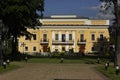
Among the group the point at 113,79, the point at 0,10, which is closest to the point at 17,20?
the point at 0,10

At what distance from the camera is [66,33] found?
440ft

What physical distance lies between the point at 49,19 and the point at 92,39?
1451 centimetres

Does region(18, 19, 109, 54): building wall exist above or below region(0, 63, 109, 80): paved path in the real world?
above

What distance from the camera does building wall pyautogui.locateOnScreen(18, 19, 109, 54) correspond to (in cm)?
13302

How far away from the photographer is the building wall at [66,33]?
13302 cm

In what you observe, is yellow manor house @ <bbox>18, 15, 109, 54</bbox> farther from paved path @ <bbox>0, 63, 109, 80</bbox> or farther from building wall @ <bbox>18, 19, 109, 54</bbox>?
paved path @ <bbox>0, 63, 109, 80</bbox>

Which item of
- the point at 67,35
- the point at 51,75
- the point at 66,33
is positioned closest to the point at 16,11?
the point at 51,75

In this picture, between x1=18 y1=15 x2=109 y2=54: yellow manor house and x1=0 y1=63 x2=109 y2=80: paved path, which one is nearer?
x1=0 y1=63 x2=109 y2=80: paved path

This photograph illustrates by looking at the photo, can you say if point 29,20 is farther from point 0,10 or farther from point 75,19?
point 75,19

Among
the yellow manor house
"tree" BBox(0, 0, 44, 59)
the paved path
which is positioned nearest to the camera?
the paved path

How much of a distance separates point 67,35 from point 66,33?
0.77 metres

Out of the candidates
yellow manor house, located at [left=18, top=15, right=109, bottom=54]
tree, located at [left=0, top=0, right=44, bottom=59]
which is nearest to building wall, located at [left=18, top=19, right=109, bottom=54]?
yellow manor house, located at [left=18, top=15, right=109, bottom=54]

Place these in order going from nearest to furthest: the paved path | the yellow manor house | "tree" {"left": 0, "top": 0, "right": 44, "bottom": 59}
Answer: the paved path, "tree" {"left": 0, "top": 0, "right": 44, "bottom": 59}, the yellow manor house

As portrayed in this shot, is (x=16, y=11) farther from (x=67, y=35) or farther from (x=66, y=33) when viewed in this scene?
(x=67, y=35)
